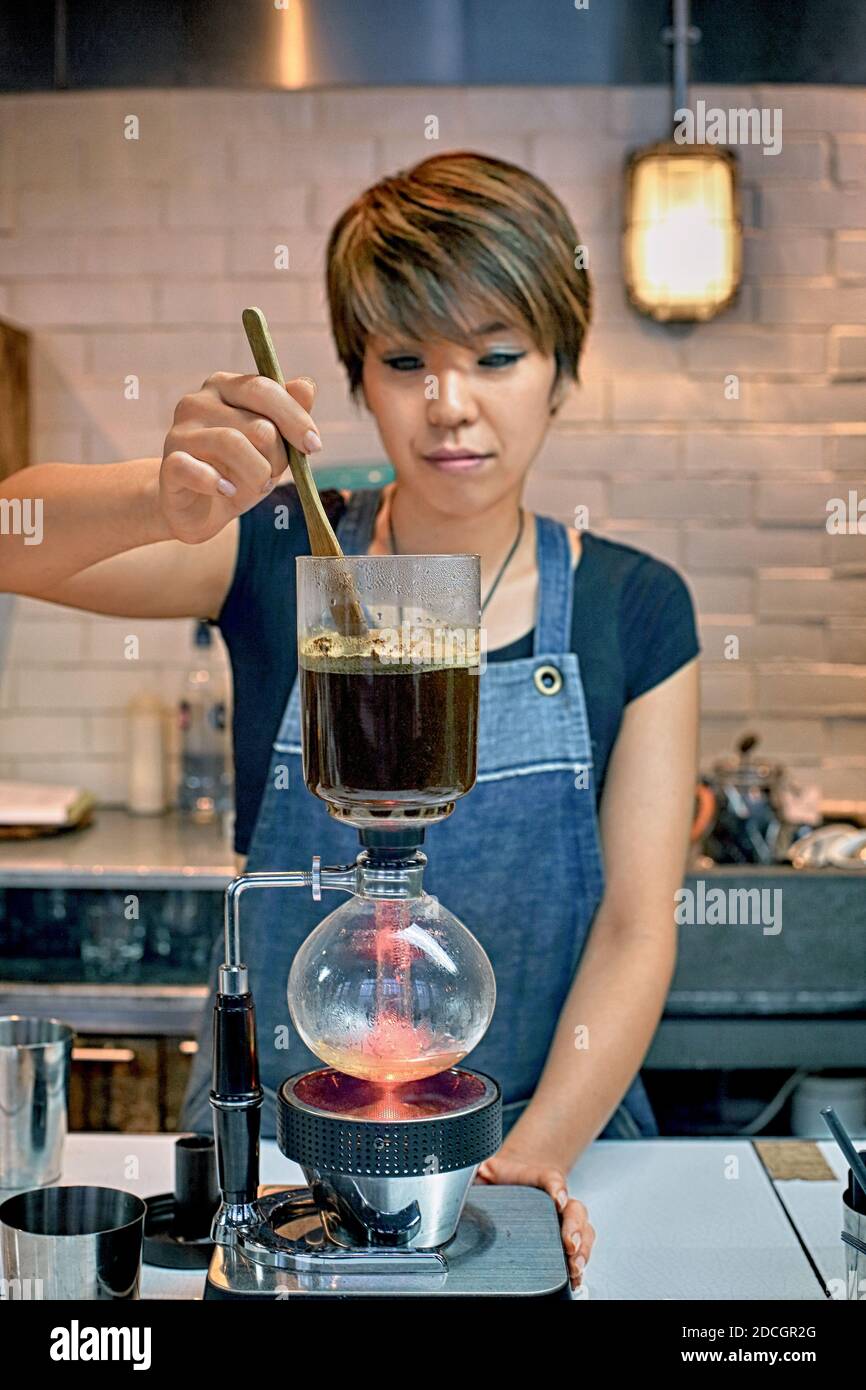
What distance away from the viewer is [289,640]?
5.03 feet

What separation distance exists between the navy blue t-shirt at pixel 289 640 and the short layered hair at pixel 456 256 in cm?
22

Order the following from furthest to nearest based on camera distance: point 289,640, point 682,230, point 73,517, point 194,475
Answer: point 682,230 < point 289,640 < point 73,517 < point 194,475

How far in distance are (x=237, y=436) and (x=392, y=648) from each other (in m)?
0.19

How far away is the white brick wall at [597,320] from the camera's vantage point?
292cm

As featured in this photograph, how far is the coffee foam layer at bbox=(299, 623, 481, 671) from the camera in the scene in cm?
91

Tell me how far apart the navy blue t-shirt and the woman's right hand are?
1.58ft

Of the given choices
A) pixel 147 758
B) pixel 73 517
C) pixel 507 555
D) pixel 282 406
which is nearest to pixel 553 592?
pixel 507 555

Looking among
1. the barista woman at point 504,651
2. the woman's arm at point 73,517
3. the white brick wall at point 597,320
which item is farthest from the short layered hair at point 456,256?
the white brick wall at point 597,320

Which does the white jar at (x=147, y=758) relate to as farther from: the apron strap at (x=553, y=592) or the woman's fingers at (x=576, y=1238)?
the woman's fingers at (x=576, y=1238)

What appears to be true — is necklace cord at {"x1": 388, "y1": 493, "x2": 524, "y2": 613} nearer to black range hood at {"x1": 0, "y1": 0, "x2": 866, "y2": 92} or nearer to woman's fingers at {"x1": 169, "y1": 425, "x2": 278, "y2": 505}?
black range hood at {"x1": 0, "y1": 0, "x2": 866, "y2": 92}

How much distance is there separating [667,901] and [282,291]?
1827 mm

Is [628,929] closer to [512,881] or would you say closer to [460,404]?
[512,881]

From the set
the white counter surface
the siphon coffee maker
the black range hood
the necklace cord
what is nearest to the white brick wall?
the black range hood
